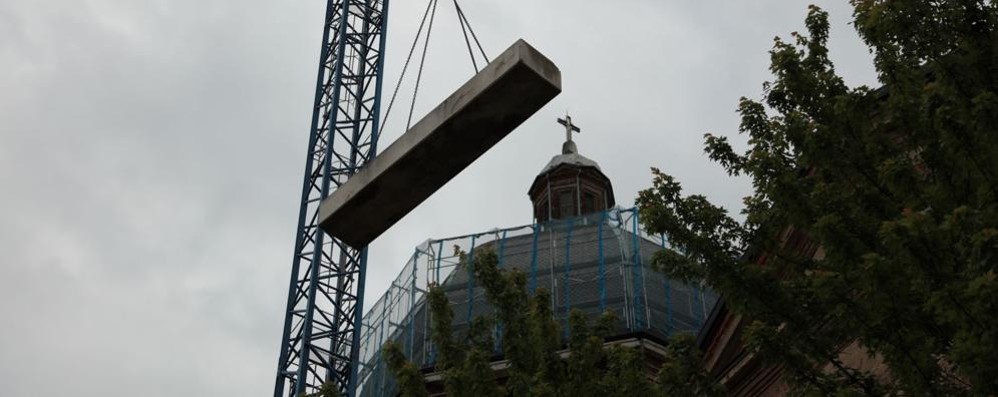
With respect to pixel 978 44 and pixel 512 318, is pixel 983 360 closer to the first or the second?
pixel 978 44

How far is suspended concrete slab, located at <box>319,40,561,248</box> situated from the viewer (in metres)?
12.4

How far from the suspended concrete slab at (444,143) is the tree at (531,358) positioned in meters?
0.96

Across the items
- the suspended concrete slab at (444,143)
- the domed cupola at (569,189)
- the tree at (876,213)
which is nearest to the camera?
the tree at (876,213)

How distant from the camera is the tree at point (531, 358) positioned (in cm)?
1203

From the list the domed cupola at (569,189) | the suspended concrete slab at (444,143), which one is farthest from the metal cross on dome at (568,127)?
the suspended concrete slab at (444,143)

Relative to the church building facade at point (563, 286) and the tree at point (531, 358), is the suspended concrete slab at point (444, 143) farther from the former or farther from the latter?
the church building facade at point (563, 286)

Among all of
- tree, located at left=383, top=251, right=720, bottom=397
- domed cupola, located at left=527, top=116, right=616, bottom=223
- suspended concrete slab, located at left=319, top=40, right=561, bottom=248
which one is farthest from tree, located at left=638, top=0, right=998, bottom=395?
domed cupola, located at left=527, top=116, right=616, bottom=223

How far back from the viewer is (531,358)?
12.9 m

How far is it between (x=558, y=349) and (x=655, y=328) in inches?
905

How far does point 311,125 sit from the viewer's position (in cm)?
4131

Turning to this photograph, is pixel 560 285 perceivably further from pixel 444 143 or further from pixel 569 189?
pixel 444 143

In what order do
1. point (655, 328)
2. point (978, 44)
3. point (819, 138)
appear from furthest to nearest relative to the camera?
point (655, 328), point (819, 138), point (978, 44)

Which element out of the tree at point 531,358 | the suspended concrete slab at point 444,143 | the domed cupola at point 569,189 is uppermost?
the domed cupola at point 569,189


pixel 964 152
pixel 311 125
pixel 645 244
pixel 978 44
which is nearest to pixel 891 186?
pixel 964 152
